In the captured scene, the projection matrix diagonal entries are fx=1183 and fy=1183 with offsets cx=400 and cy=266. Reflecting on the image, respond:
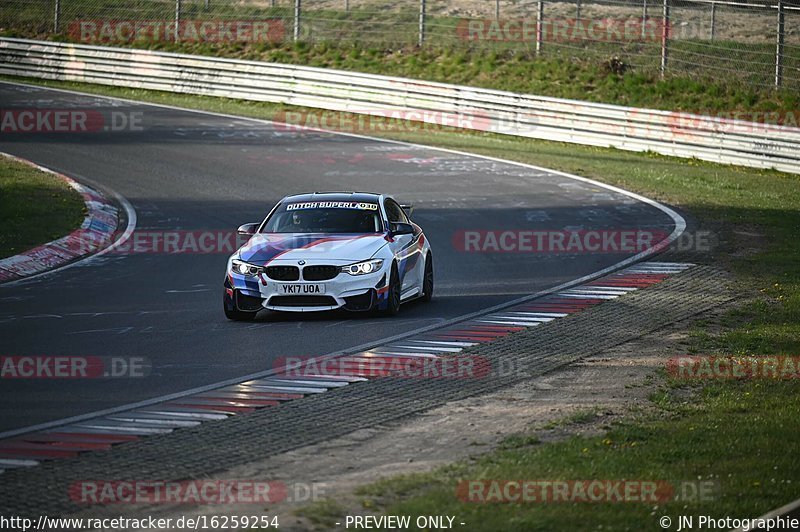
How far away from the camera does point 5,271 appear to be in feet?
56.6

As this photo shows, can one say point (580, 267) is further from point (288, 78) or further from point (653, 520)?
point (288, 78)

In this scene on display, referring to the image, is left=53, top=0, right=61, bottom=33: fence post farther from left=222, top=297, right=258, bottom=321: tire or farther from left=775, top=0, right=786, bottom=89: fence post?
left=222, top=297, right=258, bottom=321: tire

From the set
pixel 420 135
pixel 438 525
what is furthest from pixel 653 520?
pixel 420 135

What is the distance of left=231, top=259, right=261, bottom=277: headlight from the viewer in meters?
13.9

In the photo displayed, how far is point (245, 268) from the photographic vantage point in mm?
13969

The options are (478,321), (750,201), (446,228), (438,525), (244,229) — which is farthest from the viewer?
(750,201)

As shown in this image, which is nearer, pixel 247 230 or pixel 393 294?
pixel 393 294

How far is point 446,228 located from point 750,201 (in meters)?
6.88

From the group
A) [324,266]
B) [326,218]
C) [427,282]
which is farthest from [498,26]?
[324,266]

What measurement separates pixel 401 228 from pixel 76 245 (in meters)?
6.93

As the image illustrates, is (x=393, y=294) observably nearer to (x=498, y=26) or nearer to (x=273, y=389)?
(x=273, y=389)

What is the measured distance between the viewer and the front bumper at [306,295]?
13.8m

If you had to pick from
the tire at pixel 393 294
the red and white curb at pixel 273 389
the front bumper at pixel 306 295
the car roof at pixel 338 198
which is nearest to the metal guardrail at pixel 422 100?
the red and white curb at pixel 273 389

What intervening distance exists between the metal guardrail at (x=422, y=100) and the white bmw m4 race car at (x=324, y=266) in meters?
15.8
